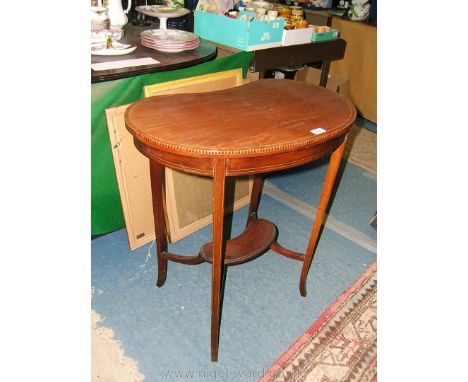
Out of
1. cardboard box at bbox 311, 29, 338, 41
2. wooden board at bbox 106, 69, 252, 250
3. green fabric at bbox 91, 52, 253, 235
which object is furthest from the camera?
cardboard box at bbox 311, 29, 338, 41

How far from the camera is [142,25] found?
2.03 metres

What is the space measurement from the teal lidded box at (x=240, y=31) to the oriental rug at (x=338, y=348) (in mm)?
1278

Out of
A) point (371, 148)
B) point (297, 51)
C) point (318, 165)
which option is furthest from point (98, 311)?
point (371, 148)

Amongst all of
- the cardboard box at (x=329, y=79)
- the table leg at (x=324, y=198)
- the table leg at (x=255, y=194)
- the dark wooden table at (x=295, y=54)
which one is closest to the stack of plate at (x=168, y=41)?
the dark wooden table at (x=295, y=54)

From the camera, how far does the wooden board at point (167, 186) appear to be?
1.61 meters

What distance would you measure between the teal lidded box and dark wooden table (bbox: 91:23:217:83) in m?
0.08

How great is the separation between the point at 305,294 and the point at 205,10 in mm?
1492

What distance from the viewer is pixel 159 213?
4.93 ft

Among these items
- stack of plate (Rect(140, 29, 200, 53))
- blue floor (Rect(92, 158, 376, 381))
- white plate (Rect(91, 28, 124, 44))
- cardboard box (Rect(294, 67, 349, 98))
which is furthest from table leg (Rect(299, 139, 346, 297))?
cardboard box (Rect(294, 67, 349, 98))

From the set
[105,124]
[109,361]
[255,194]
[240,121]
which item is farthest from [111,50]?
[109,361]

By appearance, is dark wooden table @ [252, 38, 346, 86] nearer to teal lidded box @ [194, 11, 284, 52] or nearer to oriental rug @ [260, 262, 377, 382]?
teal lidded box @ [194, 11, 284, 52]

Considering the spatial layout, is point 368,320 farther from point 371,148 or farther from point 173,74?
point 371,148

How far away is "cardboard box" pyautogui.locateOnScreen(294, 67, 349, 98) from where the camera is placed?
2932 millimetres

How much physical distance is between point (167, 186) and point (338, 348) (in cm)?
103
